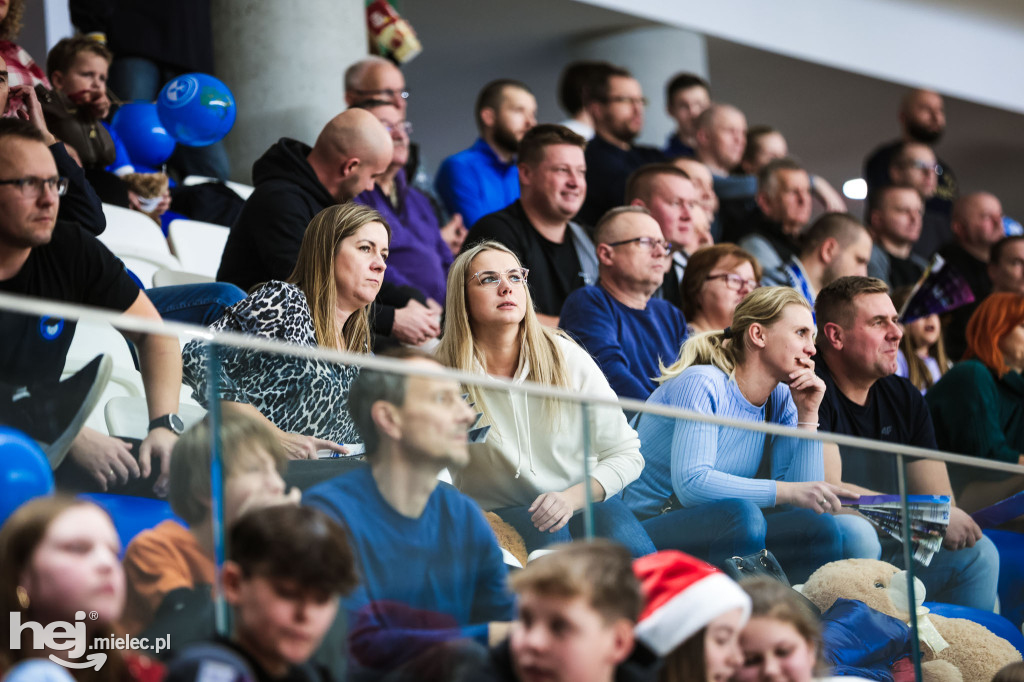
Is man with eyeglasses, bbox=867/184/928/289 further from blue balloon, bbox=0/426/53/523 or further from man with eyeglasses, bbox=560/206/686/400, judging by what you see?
blue balloon, bbox=0/426/53/523

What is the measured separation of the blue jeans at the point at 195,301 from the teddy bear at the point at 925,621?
1.58m

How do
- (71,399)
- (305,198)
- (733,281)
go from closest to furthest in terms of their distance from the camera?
(71,399)
(305,198)
(733,281)

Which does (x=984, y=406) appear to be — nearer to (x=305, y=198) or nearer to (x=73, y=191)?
(x=305, y=198)

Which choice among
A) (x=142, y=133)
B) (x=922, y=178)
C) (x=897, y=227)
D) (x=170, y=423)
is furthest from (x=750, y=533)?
(x=922, y=178)

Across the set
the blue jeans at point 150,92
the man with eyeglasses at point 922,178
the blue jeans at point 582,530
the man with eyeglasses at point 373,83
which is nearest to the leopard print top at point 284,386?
the blue jeans at point 582,530

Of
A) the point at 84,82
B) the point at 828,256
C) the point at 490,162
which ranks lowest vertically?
the point at 828,256

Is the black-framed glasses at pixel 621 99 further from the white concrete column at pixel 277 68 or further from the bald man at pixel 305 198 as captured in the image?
the bald man at pixel 305 198

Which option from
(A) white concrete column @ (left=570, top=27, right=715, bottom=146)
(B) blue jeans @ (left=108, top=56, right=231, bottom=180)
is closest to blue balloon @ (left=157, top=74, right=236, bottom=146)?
(B) blue jeans @ (left=108, top=56, right=231, bottom=180)

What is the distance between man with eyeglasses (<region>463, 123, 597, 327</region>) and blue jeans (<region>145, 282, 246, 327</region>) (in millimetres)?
1153

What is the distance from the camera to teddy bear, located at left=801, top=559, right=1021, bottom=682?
2.53 meters

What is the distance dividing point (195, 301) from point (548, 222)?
148cm

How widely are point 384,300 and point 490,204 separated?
140cm

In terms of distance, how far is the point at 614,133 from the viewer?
5.55 metres

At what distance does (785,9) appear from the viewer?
801 centimetres
